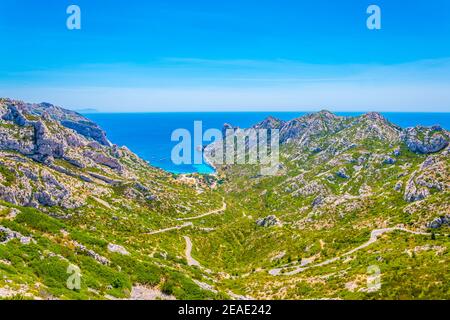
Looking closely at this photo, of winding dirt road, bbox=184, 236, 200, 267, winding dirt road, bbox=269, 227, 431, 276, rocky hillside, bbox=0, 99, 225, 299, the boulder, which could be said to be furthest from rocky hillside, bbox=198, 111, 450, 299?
rocky hillside, bbox=0, 99, 225, 299

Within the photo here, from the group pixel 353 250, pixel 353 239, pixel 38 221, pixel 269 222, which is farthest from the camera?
pixel 269 222

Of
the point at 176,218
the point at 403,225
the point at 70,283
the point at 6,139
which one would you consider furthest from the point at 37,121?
the point at 403,225

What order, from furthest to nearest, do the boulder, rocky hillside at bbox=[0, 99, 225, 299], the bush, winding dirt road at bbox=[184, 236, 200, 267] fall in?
the boulder
winding dirt road at bbox=[184, 236, 200, 267]
the bush
rocky hillside at bbox=[0, 99, 225, 299]

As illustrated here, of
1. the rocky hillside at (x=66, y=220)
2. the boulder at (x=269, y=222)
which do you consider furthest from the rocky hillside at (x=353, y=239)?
the rocky hillside at (x=66, y=220)

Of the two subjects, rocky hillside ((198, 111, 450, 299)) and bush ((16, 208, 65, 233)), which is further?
rocky hillside ((198, 111, 450, 299))

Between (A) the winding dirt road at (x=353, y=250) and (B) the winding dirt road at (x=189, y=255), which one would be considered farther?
(B) the winding dirt road at (x=189, y=255)

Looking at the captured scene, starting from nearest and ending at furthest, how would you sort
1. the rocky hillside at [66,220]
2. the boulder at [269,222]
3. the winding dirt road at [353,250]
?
the rocky hillside at [66,220], the winding dirt road at [353,250], the boulder at [269,222]

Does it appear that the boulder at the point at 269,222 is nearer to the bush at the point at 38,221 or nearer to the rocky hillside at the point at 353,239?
the rocky hillside at the point at 353,239

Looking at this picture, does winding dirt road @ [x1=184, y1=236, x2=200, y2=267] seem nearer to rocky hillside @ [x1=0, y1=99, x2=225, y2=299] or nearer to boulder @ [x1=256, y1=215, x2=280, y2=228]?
rocky hillside @ [x1=0, y1=99, x2=225, y2=299]

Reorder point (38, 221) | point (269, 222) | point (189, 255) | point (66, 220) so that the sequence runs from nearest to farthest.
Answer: point (38, 221) → point (189, 255) → point (66, 220) → point (269, 222)

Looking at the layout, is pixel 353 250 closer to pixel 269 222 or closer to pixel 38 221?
pixel 269 222

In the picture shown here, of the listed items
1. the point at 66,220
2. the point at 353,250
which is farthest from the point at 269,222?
the point at 66,220
